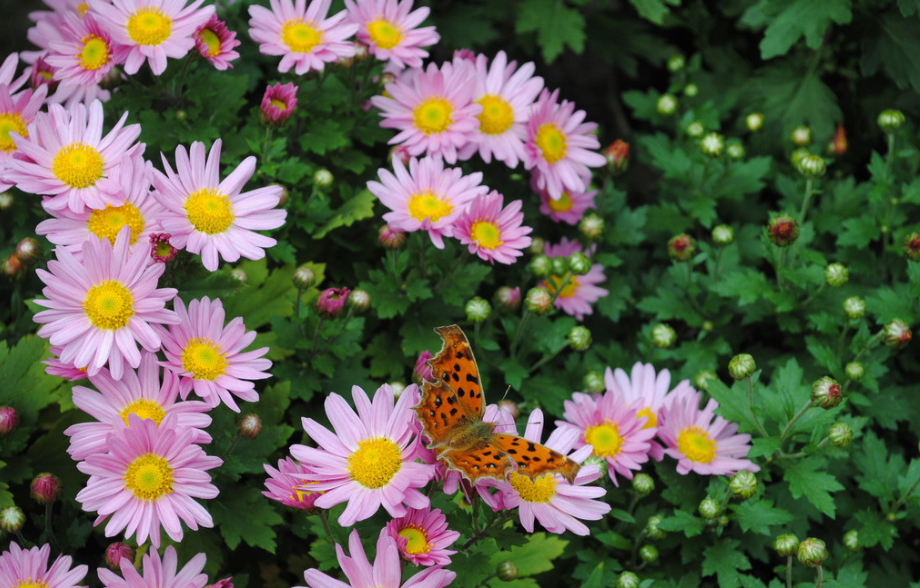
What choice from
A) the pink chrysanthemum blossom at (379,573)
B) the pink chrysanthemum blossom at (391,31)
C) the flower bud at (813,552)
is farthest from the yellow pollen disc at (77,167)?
the flower bud at (813,552)

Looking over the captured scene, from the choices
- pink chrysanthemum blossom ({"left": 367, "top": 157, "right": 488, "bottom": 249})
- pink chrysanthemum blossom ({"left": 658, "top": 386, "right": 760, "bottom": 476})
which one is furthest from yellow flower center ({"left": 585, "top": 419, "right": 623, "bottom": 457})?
pink chrysanthemum blossom ({"left": 367, "top": 157, "right": 488, "bottom": 249})

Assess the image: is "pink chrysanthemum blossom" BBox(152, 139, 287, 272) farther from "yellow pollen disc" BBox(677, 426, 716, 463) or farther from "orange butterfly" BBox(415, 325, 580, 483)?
"yellow pollen disc" BBox(677, 426, 716, 463)

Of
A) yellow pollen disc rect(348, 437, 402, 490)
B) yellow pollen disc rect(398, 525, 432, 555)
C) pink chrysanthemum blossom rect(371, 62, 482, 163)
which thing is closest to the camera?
yellow pollen disc rect(398, 525, 432, 555)

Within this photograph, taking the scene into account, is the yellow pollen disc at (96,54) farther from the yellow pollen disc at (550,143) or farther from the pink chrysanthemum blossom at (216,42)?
the yellow pollen disc at (550,143)

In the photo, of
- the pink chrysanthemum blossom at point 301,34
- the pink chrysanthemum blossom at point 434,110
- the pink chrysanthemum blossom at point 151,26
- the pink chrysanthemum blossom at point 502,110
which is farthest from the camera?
the pink chrysanthemum blossom at point 502,110

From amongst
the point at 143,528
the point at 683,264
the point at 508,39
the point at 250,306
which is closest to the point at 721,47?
the point at 508,39

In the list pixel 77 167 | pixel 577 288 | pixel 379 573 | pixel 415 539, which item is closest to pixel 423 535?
pixel 415 539
